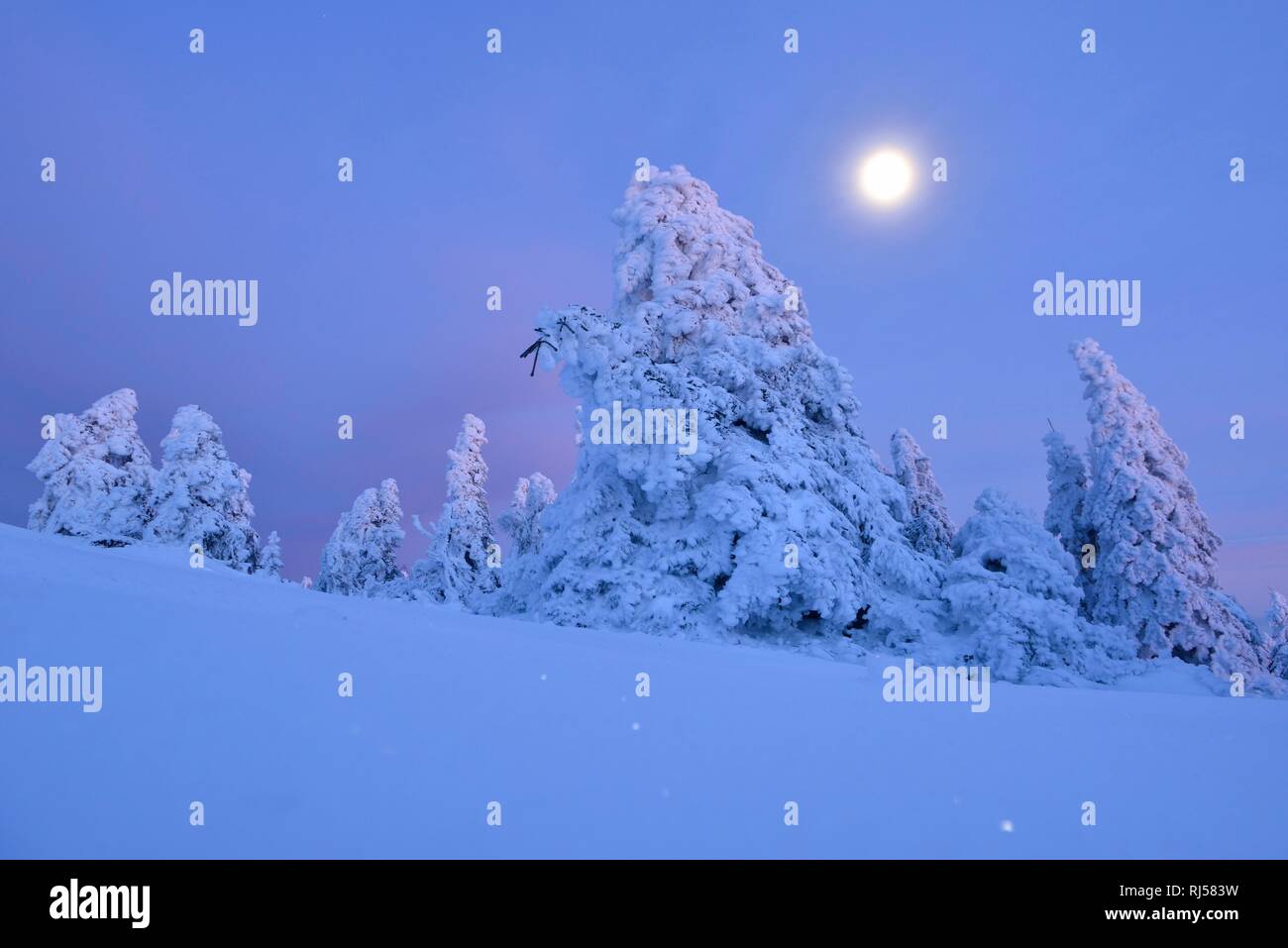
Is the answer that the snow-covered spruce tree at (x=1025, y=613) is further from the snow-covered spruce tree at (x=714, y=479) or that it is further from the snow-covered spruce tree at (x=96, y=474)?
the snow-covered spruce tree at (x=96, y=474)

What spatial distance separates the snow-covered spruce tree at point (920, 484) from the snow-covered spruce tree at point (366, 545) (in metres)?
31.3

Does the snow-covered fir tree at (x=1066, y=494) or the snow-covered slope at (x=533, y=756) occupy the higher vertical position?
the snow-covered fir tree at (x=1066, y=494)

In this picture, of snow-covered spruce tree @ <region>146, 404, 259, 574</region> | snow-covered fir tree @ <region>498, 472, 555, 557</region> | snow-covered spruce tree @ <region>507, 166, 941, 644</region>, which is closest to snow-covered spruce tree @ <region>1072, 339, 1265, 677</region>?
snow-covered spruce tree @ <region>507, 166, 941, 644</region>

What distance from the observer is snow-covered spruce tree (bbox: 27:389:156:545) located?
3067 centimetres

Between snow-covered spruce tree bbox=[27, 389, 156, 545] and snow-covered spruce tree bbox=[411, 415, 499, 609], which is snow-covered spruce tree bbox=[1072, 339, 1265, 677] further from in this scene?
snow-covered spruce tree bbox=[27, 389, 156, 545]

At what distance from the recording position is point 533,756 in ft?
14.0

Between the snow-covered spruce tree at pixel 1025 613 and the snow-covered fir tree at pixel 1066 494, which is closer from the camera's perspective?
the snow-covered spruce tree at pixel 1025 613

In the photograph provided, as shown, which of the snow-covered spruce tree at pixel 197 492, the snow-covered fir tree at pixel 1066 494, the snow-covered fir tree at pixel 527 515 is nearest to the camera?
the snow-covered fir tree at pixel 1066 494

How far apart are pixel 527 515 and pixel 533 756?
32.7 m

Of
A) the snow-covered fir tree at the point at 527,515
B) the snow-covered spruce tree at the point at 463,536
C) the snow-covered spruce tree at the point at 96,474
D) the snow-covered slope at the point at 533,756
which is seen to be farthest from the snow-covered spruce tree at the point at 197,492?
the snow-covered slope at the point at 533,756

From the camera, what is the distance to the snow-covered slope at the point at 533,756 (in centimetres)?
346

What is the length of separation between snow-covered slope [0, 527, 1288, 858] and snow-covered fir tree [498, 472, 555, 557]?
22.1 metres

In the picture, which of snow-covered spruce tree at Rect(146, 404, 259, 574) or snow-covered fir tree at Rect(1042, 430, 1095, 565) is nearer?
snow-covered fir tree at Rect(1042, 430, 1095, 565)
